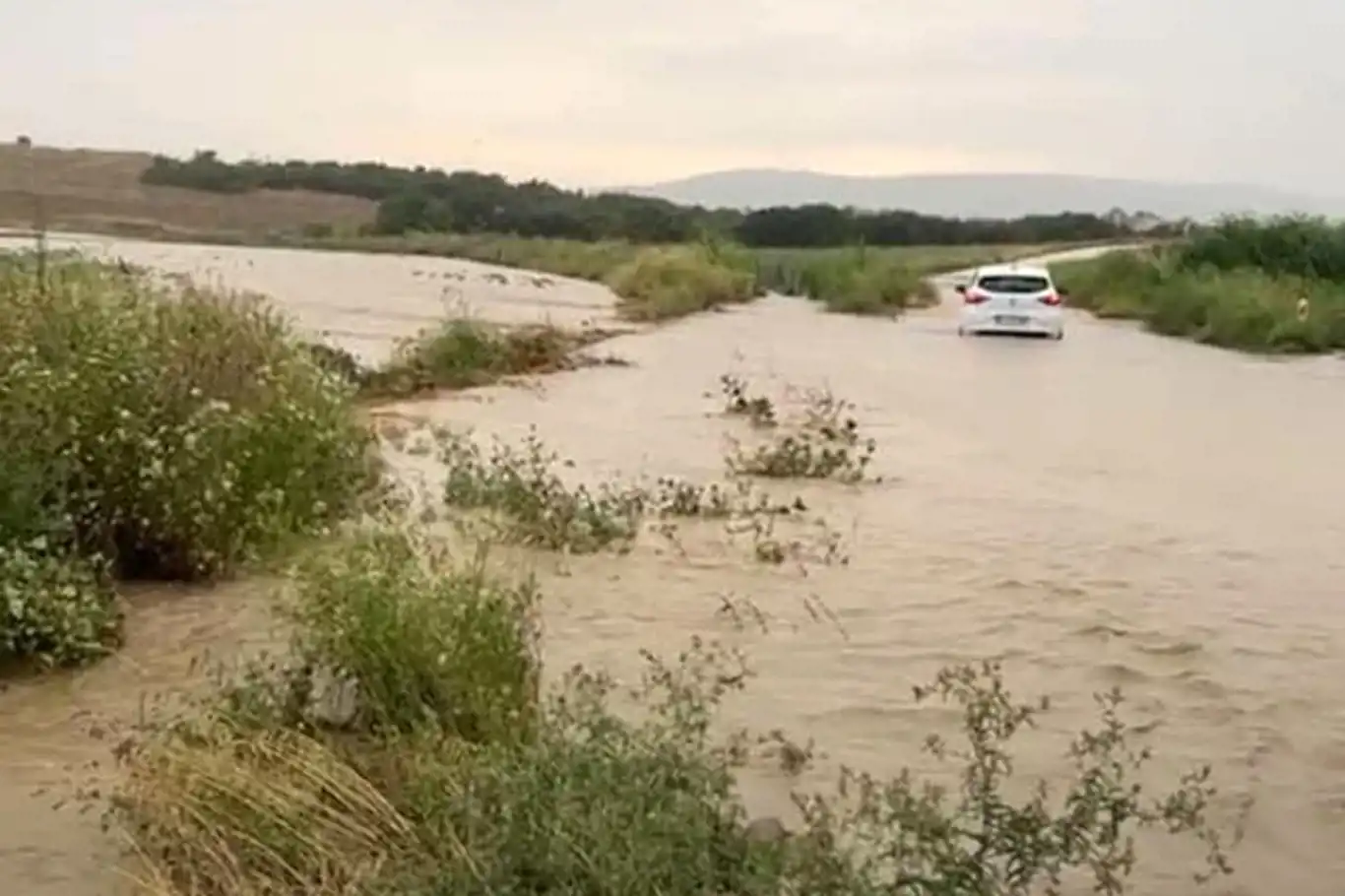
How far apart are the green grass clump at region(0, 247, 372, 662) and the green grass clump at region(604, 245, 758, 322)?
104ft

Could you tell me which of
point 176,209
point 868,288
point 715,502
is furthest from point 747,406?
point 176,209

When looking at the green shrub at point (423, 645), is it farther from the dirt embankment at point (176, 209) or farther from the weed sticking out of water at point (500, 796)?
the dirt embankment at point (176, 209)

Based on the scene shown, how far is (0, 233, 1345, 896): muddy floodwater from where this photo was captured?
8.61 meters

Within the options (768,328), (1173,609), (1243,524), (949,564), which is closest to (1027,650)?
(1173,609)

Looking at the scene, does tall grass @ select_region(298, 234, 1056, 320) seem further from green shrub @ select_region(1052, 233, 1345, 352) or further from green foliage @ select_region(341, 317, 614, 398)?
green foliage @ select_region(341, 317, 614, 398)

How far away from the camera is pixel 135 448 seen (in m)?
10.9

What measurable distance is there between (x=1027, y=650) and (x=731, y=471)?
22.3ft

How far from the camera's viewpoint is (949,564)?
548 inches

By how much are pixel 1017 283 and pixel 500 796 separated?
30389 millimetres

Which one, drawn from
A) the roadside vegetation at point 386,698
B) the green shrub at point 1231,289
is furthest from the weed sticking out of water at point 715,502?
the green shrub at point 1231,289

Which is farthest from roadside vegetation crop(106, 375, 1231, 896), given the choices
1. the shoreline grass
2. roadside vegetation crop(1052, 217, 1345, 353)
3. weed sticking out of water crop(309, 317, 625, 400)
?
the shoreline grass

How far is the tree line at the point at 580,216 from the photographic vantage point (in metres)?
88.2

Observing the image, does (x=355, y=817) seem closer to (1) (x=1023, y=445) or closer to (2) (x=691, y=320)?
(1) (x=1023, y=445)

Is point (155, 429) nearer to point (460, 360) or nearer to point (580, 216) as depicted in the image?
point (460, 360)
